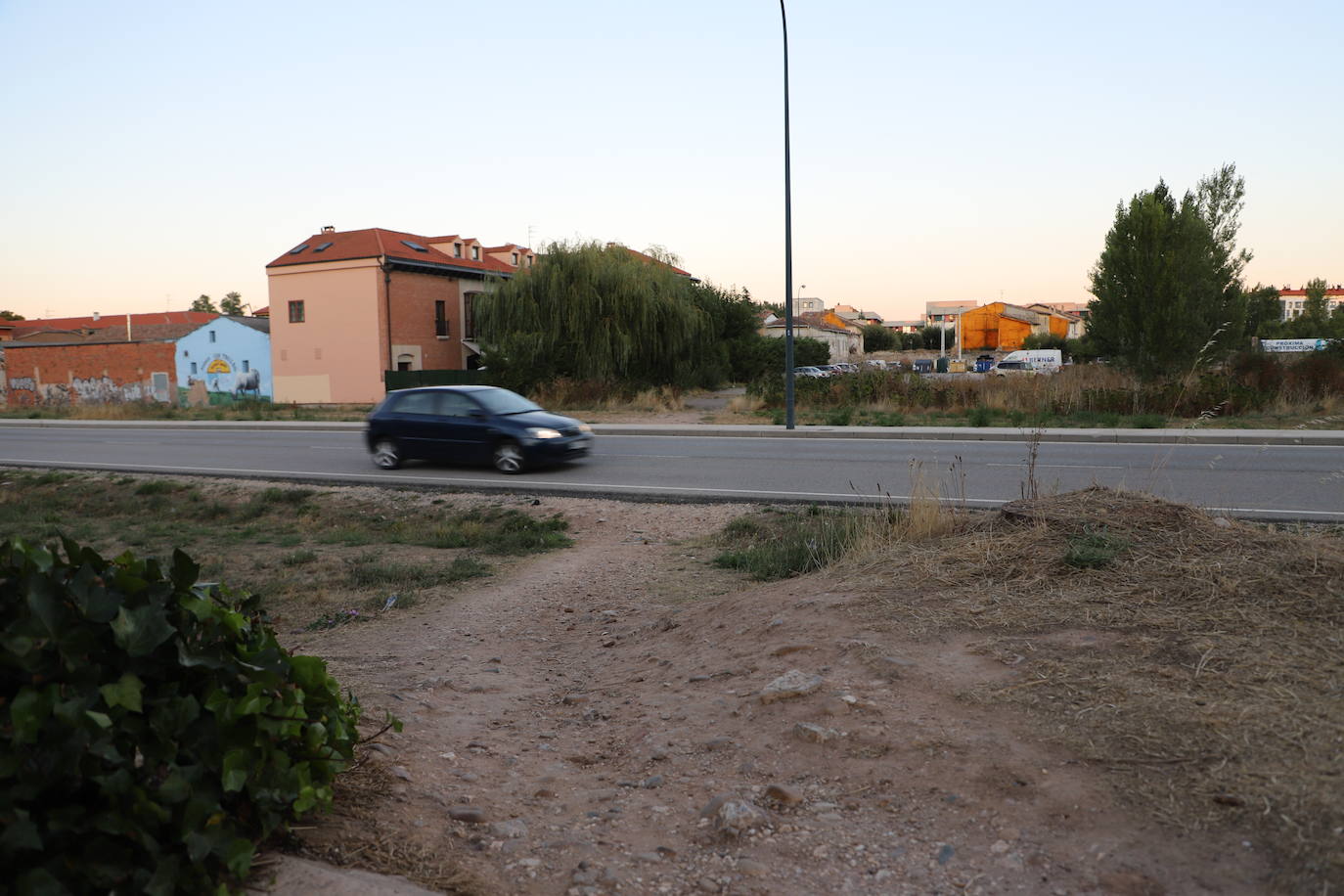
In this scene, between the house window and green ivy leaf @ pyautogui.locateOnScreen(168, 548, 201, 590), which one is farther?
the house window

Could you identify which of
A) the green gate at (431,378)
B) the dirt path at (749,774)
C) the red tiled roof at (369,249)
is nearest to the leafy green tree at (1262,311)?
the green gate at (431,378)

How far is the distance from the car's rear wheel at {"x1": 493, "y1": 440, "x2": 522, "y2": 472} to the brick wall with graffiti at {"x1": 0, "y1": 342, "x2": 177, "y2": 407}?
42.1 meters

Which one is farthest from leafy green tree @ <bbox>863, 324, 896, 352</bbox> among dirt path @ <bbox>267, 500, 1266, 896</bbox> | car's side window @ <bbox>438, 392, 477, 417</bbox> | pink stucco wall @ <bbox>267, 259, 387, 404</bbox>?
dirt path @ <bbox>267, 500, 1266, 896</bbox>

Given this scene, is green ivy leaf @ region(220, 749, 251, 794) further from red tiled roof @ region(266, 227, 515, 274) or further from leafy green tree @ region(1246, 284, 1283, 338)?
red tiled roof @ region(266, 227, 515, 274)

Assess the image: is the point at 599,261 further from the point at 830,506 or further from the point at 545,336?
the point at 830,506

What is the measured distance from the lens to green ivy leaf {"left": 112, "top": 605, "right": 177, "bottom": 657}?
257 centimetres

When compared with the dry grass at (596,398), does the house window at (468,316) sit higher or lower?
higher

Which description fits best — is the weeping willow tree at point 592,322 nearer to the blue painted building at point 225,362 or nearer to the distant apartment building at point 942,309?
the blue painted building at point 225,362

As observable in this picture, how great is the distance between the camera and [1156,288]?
2805cm

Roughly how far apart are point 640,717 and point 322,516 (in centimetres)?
832

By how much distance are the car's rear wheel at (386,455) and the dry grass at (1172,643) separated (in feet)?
37.7

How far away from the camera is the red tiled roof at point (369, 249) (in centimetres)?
4300

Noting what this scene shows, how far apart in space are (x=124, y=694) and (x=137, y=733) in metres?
0.13

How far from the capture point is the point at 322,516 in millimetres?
11594
